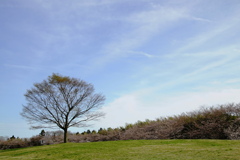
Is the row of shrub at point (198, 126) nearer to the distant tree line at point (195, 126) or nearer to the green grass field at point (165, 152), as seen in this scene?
the distant tree line at point (195, 126)

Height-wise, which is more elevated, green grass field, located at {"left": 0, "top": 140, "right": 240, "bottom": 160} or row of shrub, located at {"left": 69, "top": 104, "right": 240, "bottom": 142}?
row of shrub, located at {"left": 69, "top": 104, "right": 240, "bottom": 142}

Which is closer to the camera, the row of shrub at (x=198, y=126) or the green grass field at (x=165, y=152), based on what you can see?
the green grass field at (x=165, y=152)

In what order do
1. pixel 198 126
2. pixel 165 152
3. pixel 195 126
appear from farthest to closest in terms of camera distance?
pixel 195 126
pixel 198 126
pixel 165 152

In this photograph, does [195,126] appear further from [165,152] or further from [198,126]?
[165,152]

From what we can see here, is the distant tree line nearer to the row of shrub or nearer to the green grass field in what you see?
the row of shrub

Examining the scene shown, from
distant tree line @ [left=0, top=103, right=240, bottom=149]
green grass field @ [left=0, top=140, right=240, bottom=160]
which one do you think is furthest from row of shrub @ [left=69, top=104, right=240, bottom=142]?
green grass field @ [left=0, top=140, right=240, bottom=160]

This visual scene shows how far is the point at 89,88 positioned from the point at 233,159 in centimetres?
1334

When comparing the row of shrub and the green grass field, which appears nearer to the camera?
the green grass field

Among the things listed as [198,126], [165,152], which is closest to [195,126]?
[198,126]

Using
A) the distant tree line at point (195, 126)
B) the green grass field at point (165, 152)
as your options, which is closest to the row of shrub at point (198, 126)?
the distant tree line at point (195, 126)

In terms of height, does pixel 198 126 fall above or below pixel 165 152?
above

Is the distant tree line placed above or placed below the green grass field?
above

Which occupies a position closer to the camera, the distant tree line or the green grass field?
the green grass field

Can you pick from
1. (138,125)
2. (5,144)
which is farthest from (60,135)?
(138,125)
